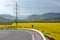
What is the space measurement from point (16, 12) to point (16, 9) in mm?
1377

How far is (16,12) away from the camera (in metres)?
79.7

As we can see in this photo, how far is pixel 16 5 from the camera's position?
81000mm

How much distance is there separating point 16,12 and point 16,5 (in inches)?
105

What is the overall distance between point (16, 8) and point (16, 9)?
1.16 ft

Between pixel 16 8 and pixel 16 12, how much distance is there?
5.61 feet

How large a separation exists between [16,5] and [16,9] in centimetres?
138

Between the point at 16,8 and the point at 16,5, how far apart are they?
3.37 feet

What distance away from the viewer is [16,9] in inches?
3174

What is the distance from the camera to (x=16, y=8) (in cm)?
8075
